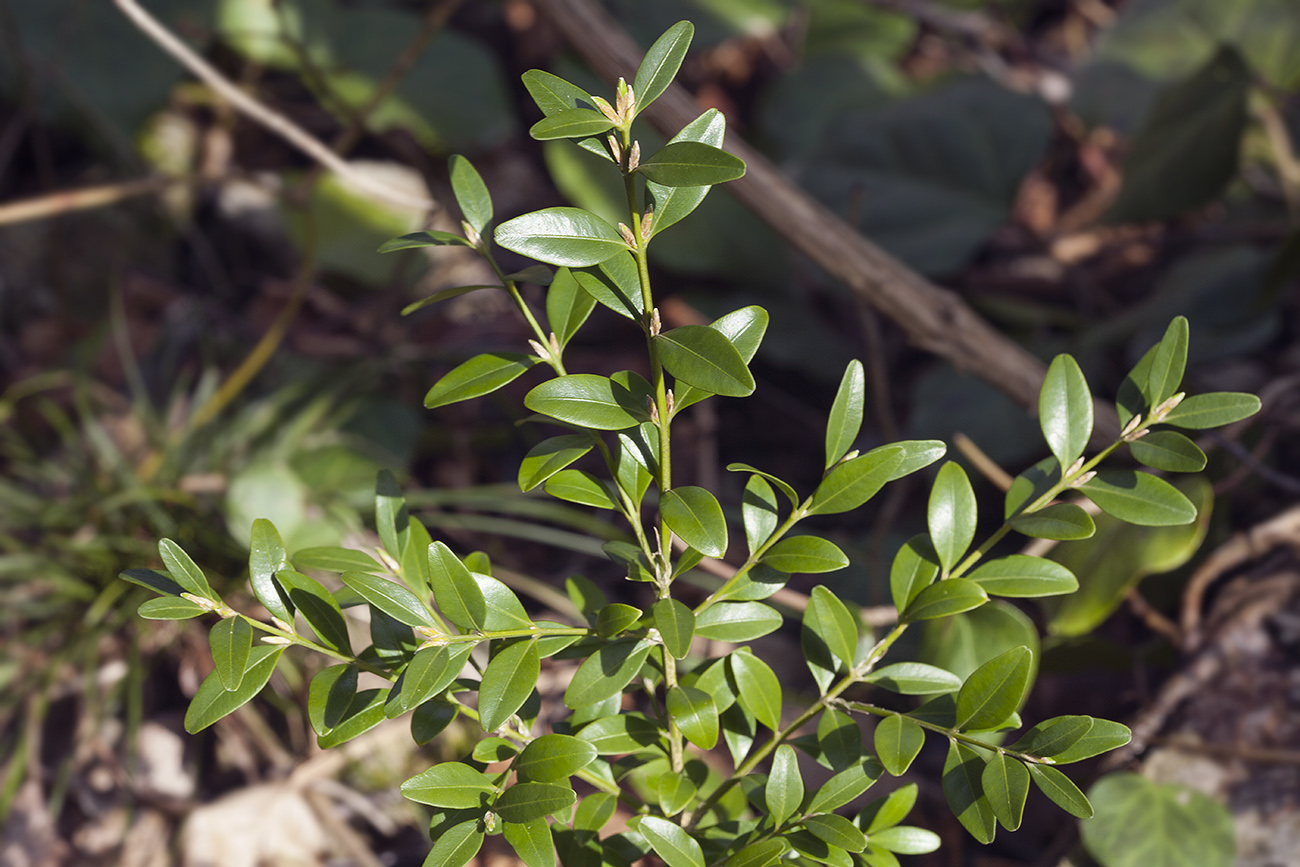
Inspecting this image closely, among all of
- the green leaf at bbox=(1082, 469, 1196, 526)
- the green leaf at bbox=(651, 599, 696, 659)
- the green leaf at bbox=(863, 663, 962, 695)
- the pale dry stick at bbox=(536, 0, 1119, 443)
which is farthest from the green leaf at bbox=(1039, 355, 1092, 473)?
the pale dry stick at bbox=(536, 0, 1119, 443)

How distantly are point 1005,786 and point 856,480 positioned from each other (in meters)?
0.16

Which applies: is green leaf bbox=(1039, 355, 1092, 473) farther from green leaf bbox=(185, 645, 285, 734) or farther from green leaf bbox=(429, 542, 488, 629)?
green leaf bbox=(185, 645, 285, 734)

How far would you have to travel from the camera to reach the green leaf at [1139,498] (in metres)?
0.49

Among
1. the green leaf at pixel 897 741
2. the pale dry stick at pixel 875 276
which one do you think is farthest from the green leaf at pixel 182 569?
the pale dry stick at pixel 875 276

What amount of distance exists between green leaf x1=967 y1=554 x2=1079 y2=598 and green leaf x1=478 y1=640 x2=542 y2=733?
244 mm

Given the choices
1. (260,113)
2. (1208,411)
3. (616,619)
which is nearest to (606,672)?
(616,619)

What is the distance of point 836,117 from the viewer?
1.71 m

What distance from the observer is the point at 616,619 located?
1.48 ft

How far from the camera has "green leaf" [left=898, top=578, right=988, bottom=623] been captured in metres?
0.47

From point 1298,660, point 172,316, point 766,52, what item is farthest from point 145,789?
point 766,52

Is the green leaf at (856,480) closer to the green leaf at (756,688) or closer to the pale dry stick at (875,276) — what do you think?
the green leaf at (756,688)

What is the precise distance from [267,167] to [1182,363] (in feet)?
5.68

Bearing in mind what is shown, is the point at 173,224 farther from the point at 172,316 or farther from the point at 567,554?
the point at 567,554

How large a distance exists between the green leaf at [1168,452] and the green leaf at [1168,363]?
19 mm
